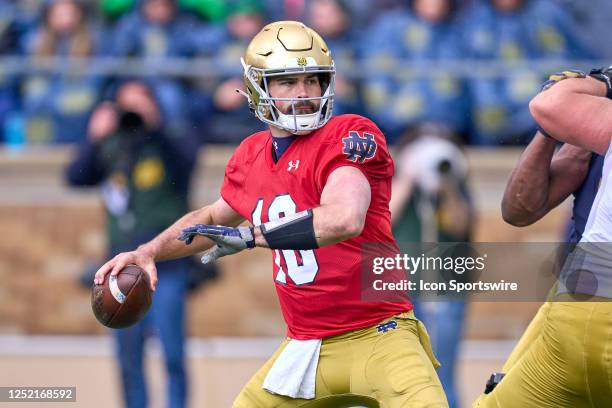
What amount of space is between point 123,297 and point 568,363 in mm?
1467

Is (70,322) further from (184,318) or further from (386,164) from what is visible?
(386,164)

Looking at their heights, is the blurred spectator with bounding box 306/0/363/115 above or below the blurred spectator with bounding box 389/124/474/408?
above

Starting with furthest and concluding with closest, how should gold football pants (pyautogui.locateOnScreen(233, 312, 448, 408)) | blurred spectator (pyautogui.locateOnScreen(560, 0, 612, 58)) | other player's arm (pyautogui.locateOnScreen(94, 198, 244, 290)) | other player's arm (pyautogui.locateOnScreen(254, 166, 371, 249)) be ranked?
1. blurred spectator (pyautogui.locateOnScreen(560, 0, 612, 58))
2. other player's arm (pyautogui.locateOnScreen(94, 198, 244, 290))
3. gold football pants (pyautogui.locateOnScreen(233, 312, 448, 408))
4. other player's arm (pyautogui.locateOnScreen(254, 166, 371, 249))

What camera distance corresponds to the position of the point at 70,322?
7.33 meters

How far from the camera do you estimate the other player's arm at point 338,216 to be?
3.18m

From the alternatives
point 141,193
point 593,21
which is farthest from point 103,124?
point 593,21

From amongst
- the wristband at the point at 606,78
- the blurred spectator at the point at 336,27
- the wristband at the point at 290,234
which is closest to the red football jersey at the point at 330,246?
the wristband at the point at 290,234

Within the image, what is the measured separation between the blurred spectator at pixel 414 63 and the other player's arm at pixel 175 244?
3.40 m

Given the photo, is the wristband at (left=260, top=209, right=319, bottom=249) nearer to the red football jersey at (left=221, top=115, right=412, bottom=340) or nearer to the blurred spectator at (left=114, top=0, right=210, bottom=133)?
the red football jersey at (left=221, top=115, right=412, bottom=340)

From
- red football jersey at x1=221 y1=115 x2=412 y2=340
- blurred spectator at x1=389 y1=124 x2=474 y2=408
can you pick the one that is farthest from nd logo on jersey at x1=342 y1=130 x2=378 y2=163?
blurred spectator at x1=389 y1=124 x2=474 y2=408

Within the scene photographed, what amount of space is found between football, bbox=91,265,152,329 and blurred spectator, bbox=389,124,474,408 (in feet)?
8.94

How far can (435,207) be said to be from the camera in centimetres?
635

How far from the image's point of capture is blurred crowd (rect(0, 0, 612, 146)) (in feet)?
24.3

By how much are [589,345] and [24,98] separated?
5.62m
